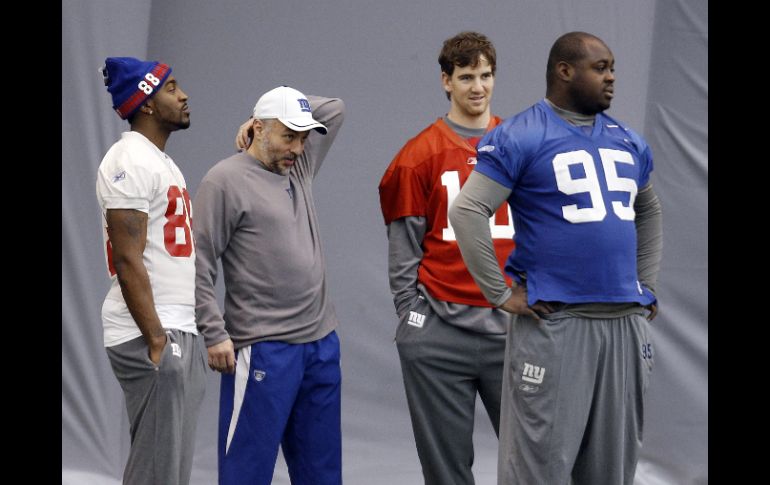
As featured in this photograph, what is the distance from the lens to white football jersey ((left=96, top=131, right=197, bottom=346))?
9.13ft

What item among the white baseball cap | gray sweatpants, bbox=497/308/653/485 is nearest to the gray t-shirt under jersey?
the white baseball cap

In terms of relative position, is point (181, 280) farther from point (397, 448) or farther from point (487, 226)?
point (397, 448)

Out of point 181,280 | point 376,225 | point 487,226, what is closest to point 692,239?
point 376,225

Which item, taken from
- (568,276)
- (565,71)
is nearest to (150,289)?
(568,276)

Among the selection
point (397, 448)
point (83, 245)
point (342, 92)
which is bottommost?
point (397, 448)

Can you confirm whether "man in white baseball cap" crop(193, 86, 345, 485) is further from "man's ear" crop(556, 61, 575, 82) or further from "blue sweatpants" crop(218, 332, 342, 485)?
"man's ear" crop(556, 61, 575, 82)

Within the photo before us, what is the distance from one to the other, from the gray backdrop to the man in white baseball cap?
46.5 inches

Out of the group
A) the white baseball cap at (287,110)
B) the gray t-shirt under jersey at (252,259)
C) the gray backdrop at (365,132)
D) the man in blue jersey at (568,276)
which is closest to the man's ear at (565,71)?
the man in blue jersey at (568,276)

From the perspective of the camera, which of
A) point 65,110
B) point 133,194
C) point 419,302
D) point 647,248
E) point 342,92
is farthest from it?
point 342,92

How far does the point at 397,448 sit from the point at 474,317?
1.50 metres

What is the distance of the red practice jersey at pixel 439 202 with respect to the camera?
10.6 feet

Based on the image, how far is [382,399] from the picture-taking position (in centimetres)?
459

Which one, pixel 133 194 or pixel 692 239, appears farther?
pixel 692 239

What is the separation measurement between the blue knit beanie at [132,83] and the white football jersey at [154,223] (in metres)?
0.08
